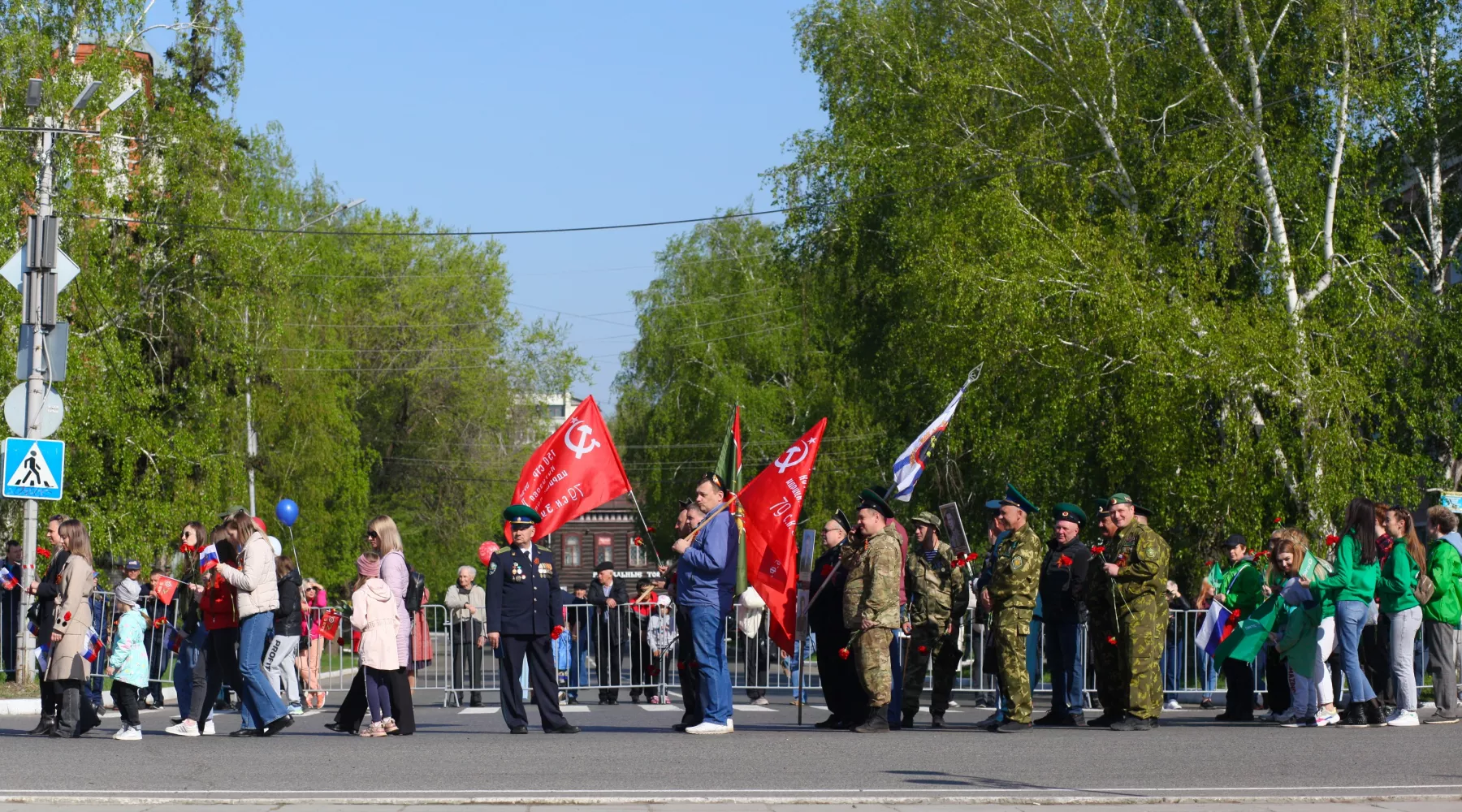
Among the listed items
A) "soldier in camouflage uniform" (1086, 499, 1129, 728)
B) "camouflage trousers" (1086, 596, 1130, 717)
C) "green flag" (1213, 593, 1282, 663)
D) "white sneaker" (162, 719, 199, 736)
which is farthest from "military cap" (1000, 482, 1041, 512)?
"white sneaker" (162, 719, 199, 736)

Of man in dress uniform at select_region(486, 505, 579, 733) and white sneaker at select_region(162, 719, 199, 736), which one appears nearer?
Result: white sneaker at select_region(162, 719, 199, 736)

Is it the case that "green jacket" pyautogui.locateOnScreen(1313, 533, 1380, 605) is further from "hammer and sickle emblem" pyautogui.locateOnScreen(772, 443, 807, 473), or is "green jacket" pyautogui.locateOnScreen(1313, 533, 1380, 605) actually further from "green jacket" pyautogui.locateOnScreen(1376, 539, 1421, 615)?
"hammer and sickle emblem" pyautogui.locateOnScreen(772, 443, 807, 473)

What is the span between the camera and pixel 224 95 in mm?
38406

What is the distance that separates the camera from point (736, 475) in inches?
633

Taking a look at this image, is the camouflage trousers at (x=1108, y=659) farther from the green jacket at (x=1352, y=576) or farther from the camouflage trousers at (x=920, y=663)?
the green jacket at (x=1352, y=576)

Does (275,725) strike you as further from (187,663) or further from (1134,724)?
(1134,724)

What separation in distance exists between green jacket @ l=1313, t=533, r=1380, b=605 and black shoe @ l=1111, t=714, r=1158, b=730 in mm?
1846

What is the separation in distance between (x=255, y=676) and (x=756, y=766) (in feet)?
14.4

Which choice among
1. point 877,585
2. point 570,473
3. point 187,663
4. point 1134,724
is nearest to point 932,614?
point 877,585

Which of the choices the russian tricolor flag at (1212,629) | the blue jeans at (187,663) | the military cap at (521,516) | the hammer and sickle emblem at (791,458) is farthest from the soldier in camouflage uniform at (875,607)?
the blue jeans at (187,663)

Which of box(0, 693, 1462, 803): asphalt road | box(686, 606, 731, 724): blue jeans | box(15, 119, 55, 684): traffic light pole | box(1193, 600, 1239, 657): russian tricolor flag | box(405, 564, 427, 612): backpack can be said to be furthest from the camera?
box(15, 119, 55, 684): traffic light pole

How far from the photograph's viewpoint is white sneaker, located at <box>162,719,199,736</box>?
14.1 metres

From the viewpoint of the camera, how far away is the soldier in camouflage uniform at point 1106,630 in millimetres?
14328

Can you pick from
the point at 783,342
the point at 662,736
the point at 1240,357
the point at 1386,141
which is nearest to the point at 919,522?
the point at 662,736
